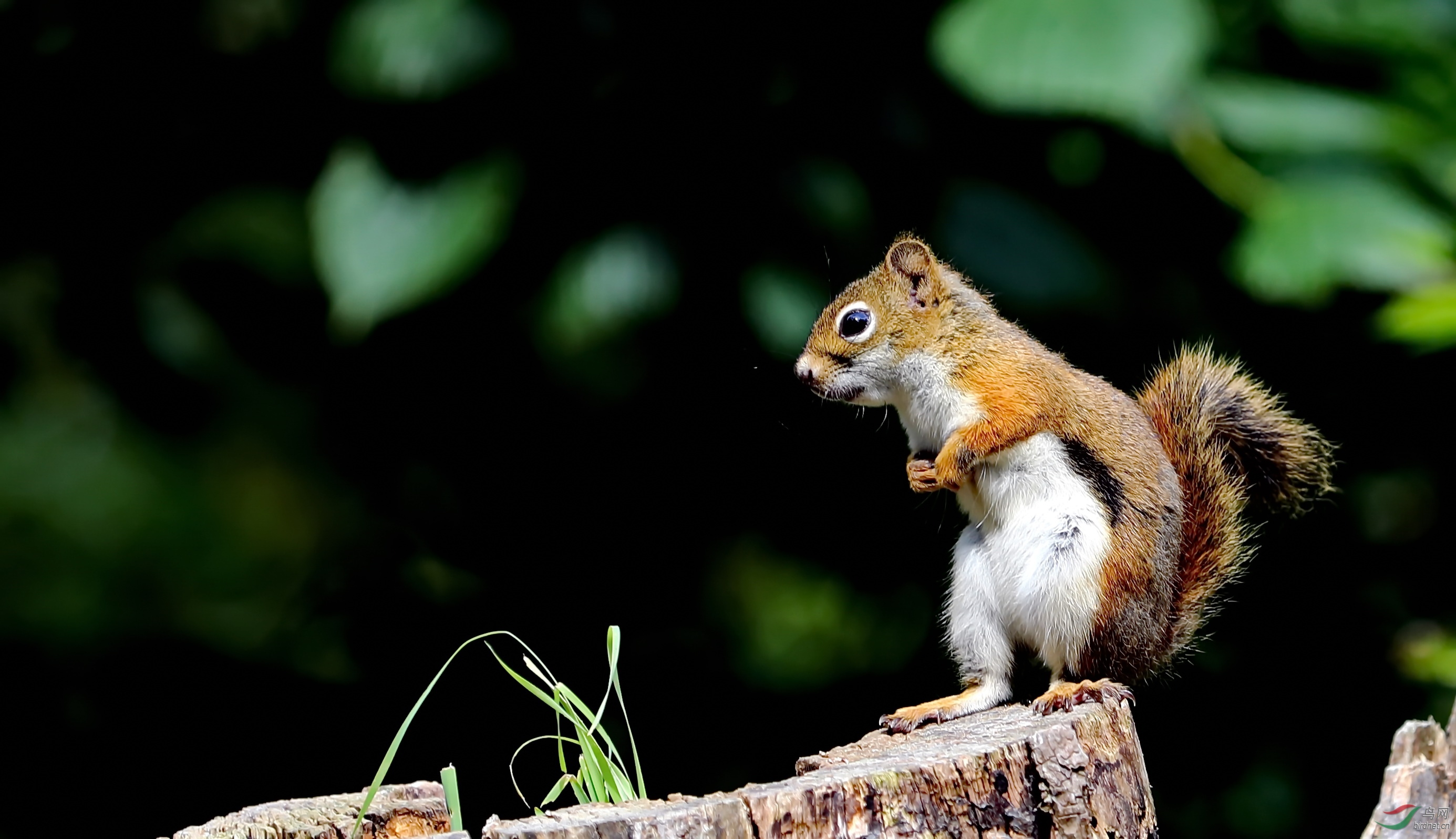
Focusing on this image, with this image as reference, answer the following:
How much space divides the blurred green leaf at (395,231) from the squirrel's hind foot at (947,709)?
693 millimetres

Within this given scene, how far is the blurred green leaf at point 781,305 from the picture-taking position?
1.75 m

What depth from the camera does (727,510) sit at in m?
2.13

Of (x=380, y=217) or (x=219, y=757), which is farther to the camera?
(x=219, y=757)

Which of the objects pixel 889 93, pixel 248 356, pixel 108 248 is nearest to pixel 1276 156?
pixel 889 93

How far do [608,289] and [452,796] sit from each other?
771 mm

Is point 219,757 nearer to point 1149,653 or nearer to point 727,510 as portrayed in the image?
point 727,510

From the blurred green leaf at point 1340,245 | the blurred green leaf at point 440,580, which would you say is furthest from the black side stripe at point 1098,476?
the blurred green leaf at point 440,580

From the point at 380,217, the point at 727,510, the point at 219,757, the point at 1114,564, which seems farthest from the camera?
the point at 219,757

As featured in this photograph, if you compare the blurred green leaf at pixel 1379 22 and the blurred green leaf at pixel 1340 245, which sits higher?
the blurred green leaf at pixel 1379 22

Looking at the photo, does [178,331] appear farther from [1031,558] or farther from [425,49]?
[1031,558]

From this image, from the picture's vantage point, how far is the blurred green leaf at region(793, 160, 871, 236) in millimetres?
1837

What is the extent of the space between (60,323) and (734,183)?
3.71ft

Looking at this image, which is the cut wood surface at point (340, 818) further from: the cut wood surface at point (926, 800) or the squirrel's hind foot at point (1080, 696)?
the squirrel's hind foot at point (1080, 696)

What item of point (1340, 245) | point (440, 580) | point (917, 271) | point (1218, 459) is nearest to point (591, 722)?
point (917, 271)
